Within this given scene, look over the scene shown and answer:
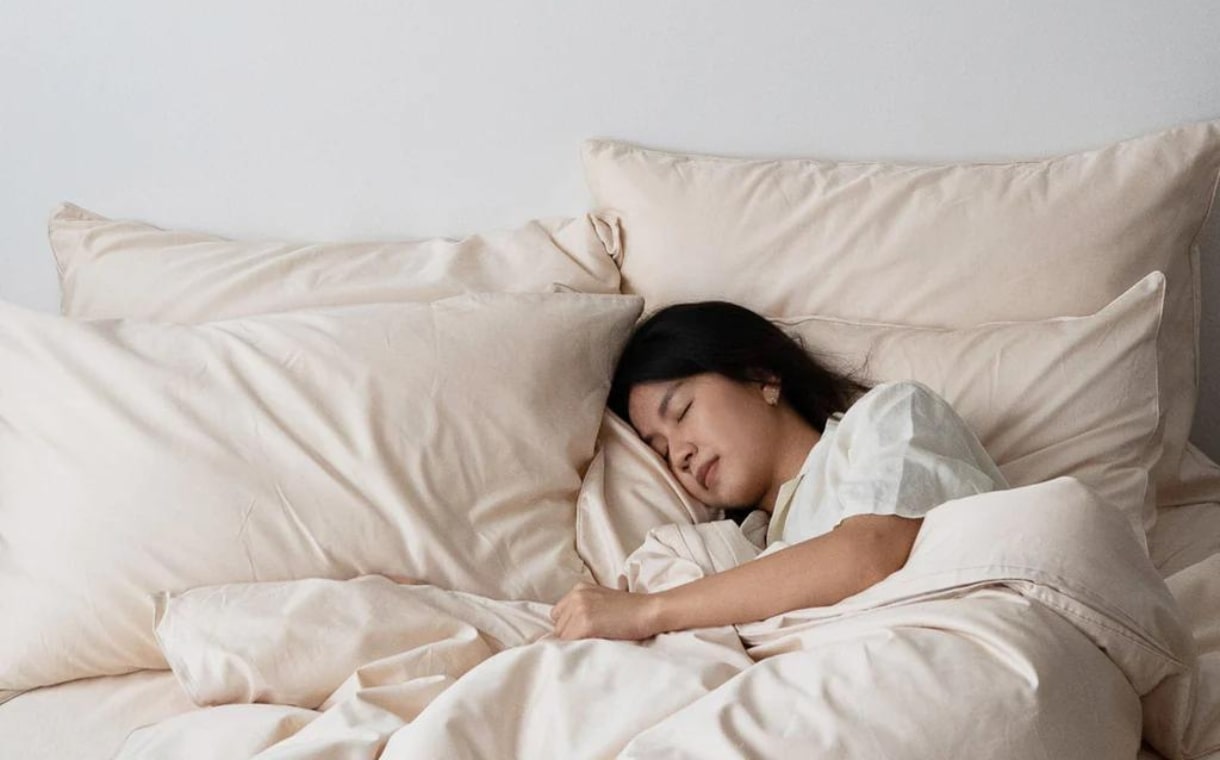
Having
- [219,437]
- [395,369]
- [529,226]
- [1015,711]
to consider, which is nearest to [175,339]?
[219,437]

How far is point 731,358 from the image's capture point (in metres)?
1.75

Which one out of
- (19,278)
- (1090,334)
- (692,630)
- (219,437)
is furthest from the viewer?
(19,278)

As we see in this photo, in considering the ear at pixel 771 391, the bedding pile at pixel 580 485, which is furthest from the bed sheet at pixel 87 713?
the ear at pixel 771 391

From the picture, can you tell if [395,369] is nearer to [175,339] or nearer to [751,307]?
[175,339]

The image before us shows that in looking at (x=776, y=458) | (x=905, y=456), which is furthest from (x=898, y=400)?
(x=776, y=458)

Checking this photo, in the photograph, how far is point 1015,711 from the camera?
3.86 ft

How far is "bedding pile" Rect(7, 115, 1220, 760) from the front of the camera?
1.25m

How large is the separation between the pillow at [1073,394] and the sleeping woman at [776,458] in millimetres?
109

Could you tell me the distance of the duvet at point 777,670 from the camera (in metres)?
1.18

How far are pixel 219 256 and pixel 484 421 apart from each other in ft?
1.53

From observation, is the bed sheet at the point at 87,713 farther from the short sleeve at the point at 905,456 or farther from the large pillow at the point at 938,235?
the large pillow at the point at 938,235

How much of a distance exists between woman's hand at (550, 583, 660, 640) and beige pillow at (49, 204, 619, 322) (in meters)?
0.49

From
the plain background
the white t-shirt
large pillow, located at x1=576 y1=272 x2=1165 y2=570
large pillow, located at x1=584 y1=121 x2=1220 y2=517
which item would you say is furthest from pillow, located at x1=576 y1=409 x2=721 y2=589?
the plain background

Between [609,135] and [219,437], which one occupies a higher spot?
[609,135]
